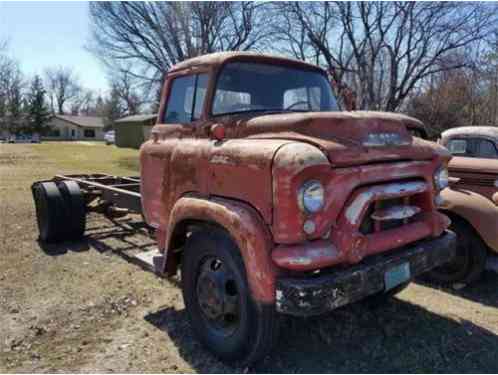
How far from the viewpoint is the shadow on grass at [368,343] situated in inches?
125

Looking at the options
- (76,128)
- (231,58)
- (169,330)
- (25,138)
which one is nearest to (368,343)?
(169,330)

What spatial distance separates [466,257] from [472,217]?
550 millimetres

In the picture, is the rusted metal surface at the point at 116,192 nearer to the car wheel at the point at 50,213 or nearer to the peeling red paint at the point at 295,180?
the car wheel at the point at 50,213

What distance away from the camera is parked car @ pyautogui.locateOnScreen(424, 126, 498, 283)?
15.3 ft

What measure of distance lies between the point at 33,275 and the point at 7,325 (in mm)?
1392

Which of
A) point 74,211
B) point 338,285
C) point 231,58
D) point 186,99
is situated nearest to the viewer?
point 338,285

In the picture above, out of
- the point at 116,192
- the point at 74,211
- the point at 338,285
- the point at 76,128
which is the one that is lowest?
the point at 74,211

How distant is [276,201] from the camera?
2561 millimetres

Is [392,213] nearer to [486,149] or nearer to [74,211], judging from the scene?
[486,149]

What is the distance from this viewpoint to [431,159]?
11.0 ft

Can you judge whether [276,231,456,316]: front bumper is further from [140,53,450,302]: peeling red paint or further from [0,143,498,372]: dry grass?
[0,143,498,372]: dry grass

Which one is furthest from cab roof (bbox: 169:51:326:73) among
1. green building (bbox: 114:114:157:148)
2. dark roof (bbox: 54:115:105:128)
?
dark roof (bbox: 54:115:105:128)

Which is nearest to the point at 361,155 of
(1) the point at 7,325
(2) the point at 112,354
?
(2) the point at 112,354

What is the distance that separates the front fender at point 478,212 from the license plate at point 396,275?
2.07m
